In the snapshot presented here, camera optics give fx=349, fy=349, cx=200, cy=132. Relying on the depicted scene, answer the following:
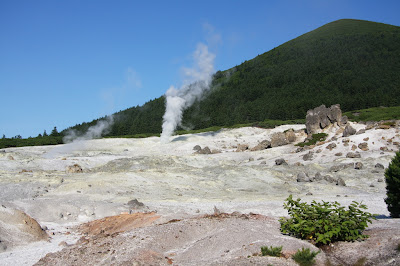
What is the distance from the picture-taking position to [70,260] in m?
8.80

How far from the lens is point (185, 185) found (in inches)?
1006

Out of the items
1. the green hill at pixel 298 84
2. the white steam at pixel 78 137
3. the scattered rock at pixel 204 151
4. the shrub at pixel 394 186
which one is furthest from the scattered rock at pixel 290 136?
the green hill at pixel 298 84

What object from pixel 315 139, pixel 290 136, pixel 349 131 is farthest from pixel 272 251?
pixel 290 136

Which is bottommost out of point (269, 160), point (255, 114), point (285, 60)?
point (269, 160)

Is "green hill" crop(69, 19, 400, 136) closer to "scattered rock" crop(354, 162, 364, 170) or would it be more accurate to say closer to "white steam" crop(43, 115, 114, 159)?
"white steam" crop(43, 115, 114, 159)

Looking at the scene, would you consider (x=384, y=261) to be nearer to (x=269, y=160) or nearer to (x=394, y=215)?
(x=394, y=215)

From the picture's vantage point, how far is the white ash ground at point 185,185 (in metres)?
16.5

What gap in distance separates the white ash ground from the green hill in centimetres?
6548

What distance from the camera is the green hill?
111 metres

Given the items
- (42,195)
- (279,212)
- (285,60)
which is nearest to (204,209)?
(279,212)

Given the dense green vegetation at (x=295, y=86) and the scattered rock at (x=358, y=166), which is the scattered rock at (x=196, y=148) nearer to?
the scattered rock at (x=358, y=166)

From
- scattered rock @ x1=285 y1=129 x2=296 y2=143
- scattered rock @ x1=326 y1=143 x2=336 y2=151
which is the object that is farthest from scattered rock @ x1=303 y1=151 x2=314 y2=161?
scattered rock @ x1=285 y1=129 x2=296 y2=143

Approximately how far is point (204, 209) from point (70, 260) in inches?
358

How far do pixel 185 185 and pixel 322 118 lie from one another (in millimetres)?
37058
